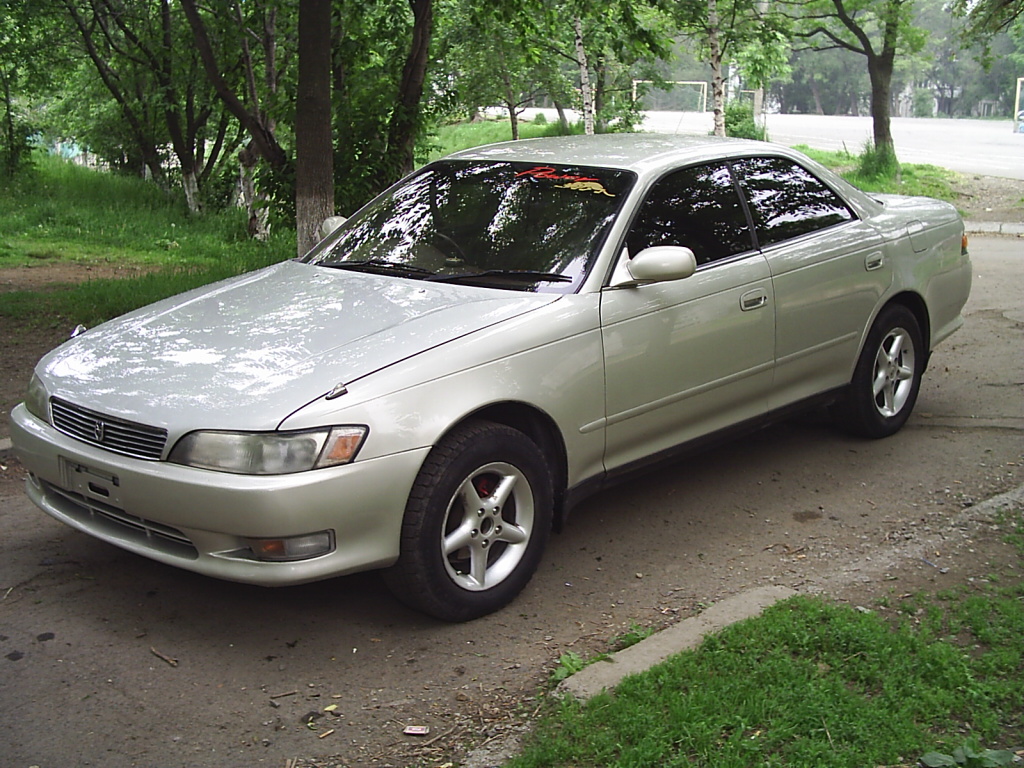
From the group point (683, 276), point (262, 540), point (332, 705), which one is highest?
point (683, 276)

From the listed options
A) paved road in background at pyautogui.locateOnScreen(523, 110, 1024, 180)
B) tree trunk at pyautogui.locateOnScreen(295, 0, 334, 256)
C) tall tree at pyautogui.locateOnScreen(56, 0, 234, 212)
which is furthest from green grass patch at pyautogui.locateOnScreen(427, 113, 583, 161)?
tree trunk at pyautogui.locateOnScreen(295, 0, 334, 256)

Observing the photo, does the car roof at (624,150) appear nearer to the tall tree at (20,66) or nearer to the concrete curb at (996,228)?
the concrete curb at (996,228)

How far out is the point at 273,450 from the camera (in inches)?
145

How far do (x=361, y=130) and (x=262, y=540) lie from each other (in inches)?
325

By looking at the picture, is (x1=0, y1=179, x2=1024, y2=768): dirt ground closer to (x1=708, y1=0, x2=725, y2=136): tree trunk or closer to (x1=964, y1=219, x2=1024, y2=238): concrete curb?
(x1=964, y1=219, x2=1024, y2=238): concrete curb

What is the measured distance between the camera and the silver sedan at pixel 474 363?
377 centimetres

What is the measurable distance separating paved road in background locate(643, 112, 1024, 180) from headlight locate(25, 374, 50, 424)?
2277 cm

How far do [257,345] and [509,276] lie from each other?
3.61ft

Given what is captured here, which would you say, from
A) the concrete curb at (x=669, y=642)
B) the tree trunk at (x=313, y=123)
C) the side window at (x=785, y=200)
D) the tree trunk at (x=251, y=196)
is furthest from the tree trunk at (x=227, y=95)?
the concrete curb at (x=669, y=642)

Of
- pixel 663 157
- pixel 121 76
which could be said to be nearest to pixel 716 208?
pixel 663 157

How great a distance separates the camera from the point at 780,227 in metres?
5.59

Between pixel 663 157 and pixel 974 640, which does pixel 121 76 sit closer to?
pixel 663 157

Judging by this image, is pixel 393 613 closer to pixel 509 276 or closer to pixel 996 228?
pixel 509 276

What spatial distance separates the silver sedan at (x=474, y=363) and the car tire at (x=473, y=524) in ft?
0.03
